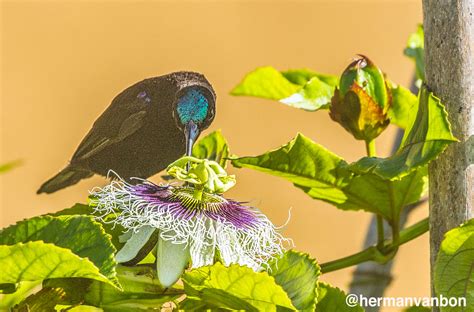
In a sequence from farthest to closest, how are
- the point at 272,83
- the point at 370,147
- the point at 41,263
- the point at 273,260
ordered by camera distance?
the point at 272,83, the point at 370,147, the point at 273,260, the point at 41,263

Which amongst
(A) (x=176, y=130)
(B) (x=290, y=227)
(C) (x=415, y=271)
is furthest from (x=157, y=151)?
(C) (x=415, y=271)

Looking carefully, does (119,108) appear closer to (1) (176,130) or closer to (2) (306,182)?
(1) (176,130)

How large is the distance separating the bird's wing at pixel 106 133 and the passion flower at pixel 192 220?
27 millimetres

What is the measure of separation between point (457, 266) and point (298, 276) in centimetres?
10

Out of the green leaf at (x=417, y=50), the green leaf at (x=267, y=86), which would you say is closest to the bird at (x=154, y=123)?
the green leaf at (x=267, y=86)

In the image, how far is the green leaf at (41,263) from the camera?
0.49 metres

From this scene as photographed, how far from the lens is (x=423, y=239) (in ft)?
4.82

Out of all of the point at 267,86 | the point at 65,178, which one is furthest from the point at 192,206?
A: the point at 267,86

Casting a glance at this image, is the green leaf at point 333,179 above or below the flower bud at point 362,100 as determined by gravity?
below

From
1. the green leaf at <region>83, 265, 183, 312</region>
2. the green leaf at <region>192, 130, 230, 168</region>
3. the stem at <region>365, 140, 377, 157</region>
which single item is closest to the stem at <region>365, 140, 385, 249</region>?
the stem at <region>365, 140, 377, 157</region>

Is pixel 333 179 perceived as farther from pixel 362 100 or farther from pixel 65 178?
pixel 65 178

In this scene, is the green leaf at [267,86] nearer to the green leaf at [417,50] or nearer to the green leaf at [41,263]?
the green leaf at [417,50]

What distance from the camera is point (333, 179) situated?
695 mm

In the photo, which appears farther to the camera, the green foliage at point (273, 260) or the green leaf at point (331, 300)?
the green leaf at point (331, 300)
